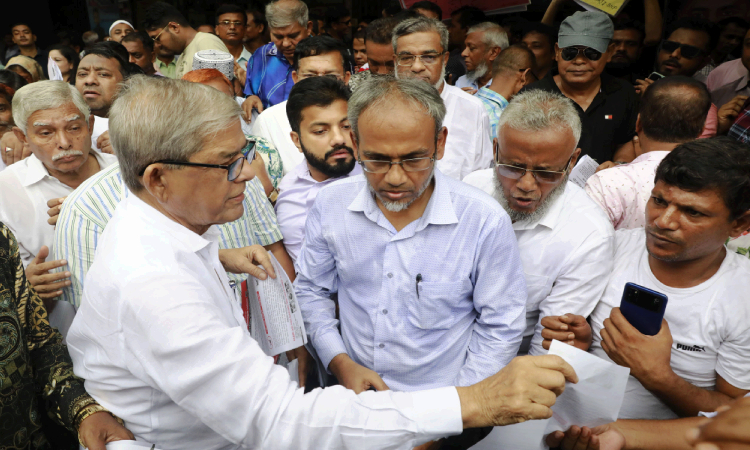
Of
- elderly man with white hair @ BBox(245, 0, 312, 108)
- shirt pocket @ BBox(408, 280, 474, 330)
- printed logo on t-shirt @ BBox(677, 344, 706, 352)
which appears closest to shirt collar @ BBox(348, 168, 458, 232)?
shirt pocket @ BBox(408, 280, 474, 330)

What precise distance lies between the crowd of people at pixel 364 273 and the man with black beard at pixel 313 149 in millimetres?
13

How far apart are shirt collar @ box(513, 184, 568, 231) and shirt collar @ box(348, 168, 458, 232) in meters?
0.45

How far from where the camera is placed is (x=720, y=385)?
1.81 meters

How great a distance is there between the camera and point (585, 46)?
12.1ft

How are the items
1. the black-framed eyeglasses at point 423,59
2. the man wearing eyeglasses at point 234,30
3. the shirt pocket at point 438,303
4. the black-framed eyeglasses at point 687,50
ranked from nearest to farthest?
the shirt pocket at point 438,303, the black-framed eyeglasses at point 423,59, the black-framed eyeglasses at point 687,50, the man wearing eyeglasses at point 234,30

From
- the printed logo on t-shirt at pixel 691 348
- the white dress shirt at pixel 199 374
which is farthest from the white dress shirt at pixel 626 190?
the white dress shirt at pixel 199 374

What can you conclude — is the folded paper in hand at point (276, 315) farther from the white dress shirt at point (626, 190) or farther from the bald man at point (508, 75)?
the bald man at point (508, 75)

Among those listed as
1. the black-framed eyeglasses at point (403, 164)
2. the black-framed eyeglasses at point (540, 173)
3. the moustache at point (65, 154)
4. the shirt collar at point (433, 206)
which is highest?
the black-framed eyeglasses at point (403, 164)

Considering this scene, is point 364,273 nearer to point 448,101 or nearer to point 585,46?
point 448,101

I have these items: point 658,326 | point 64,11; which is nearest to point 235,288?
point 658,326

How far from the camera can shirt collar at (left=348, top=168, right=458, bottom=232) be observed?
1.92m

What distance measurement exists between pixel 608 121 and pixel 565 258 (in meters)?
2.12

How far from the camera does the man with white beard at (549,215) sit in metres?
2.05

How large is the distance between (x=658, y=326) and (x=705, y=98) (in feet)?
5.24
